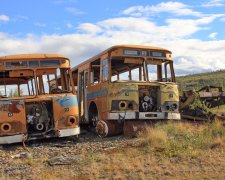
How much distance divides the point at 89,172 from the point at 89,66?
7782mm

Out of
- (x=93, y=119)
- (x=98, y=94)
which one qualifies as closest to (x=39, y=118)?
(x=98, y=94)

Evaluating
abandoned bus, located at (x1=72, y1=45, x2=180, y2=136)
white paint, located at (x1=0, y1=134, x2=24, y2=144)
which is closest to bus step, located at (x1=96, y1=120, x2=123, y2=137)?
abandoned bus, located at (x1=72, y1=45, x2=180, y2=136)

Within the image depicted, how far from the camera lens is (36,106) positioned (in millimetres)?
12727

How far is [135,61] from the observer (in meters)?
14.0

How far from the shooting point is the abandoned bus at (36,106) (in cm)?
1211

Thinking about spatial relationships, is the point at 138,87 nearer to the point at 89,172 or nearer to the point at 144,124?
the point at 144,124

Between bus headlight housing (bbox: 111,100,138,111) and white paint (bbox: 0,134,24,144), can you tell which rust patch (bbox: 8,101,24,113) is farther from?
bus headlight housing (bbox: 111,100,138,111)

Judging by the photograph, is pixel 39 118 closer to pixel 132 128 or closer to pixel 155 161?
pixel 132 128

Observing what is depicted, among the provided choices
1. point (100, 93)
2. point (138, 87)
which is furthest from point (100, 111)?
point (138, 87)

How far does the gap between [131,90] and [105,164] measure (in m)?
4.86

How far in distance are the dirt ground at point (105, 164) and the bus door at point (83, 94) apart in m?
4.66

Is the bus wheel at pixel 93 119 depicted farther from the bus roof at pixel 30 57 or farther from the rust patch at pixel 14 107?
the rust patch at pixel 14 107

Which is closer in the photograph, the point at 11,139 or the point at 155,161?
the point at 155,161

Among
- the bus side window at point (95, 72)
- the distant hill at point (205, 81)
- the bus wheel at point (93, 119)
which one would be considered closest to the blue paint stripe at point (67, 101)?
the bus side window at point (95, 72)
